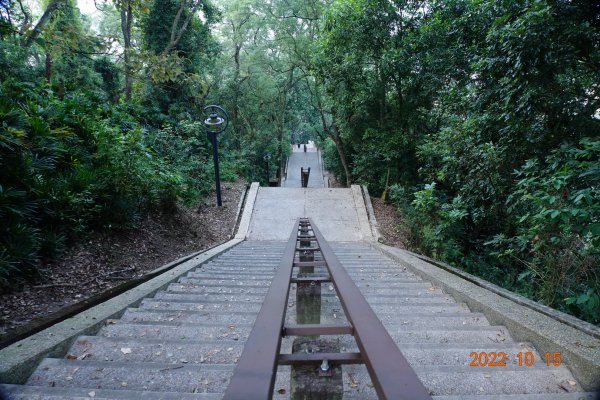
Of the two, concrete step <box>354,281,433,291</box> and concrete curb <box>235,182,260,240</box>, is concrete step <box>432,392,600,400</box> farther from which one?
concrete curb <box>235,182,260,240</box>

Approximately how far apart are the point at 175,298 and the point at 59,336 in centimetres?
126

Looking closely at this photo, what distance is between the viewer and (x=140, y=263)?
16.2 ft

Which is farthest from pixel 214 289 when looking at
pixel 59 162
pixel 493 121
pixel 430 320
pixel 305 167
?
pixel 305 167

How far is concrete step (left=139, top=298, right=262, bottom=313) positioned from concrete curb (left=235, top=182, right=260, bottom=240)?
528 centimetres

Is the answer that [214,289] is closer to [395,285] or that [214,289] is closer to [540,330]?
[395,285]

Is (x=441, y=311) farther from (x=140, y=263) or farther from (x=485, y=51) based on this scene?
(x=140, y=263)

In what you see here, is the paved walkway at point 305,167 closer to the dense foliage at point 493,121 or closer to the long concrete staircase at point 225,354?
the dense foliage at point 493,121

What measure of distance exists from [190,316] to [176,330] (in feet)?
1.12

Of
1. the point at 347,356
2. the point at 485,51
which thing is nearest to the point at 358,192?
the point at 485,51

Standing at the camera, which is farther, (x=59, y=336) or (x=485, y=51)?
(x=485, y=51)

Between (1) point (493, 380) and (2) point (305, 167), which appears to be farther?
(2) point (305, 167)

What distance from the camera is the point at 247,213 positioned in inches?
387

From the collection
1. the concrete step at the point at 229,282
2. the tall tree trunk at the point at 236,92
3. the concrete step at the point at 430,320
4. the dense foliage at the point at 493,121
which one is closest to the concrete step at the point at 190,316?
the concrete step at the point at 229,282

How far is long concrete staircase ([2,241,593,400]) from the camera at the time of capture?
5.41ft
